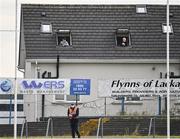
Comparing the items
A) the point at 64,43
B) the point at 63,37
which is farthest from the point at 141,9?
the point at 64,43

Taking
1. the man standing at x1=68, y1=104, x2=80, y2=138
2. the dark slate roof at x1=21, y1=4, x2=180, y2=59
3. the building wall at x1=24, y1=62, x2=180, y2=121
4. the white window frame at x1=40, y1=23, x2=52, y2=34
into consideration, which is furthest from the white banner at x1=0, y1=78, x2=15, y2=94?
the white window frame at x1=40, y1=23, x2=52, y2=34

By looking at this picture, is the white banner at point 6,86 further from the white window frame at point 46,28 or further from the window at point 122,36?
the window at point 122,36

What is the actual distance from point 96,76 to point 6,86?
8.85 m

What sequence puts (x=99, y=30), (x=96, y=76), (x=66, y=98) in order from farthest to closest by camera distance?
(x=99, y=30), (x=96, y=76), (x=66, y=98)

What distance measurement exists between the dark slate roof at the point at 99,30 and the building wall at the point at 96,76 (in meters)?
0.64

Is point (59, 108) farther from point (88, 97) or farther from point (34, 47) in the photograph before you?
point (34, 47)

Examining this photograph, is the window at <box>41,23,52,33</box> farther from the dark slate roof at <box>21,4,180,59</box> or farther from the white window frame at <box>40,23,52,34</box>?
the dark slate roof at <box>21,4,180,59</box>

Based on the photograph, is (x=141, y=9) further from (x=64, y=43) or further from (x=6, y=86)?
(x=6, y=86)

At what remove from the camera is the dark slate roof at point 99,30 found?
154 ft

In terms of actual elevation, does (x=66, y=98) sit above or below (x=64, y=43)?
below

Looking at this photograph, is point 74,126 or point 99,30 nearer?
point 74,126

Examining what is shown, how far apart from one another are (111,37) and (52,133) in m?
14.0

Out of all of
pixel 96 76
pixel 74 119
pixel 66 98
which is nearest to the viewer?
pixel 74 119

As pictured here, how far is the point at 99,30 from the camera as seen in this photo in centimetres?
4862
